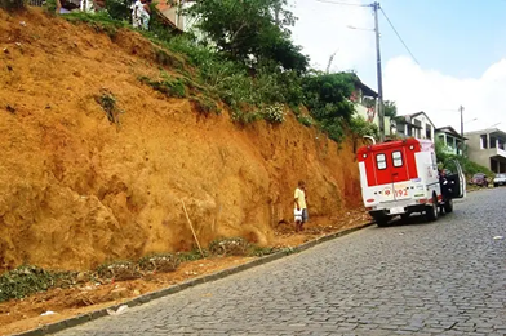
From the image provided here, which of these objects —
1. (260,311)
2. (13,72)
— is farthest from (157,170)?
(260,311)

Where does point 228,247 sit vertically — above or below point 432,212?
below

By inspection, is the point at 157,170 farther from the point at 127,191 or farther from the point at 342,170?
the point at 342,170

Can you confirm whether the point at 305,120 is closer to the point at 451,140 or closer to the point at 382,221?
the point at 382,221

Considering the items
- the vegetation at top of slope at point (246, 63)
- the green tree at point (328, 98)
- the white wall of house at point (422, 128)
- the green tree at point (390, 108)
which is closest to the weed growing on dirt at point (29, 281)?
the vegetation at top of slope at point (246, 63)

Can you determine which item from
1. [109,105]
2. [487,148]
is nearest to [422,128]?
[487,148]

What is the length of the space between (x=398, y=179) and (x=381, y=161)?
871 mm

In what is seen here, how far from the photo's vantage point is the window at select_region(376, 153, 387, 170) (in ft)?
59.2

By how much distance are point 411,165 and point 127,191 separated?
404 inches

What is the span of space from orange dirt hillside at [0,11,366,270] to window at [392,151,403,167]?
4.48 metres

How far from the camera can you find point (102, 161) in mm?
11586

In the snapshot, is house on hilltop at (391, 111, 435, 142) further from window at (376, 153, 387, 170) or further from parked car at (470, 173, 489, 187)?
window at (376, 153, 387, 170)

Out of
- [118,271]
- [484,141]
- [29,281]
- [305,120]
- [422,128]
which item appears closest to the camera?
[29,281]

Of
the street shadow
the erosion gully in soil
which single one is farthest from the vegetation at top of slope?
the street shadow

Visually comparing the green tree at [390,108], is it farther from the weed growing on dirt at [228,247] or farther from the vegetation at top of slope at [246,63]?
the weed growing on dirt at [228,247]
